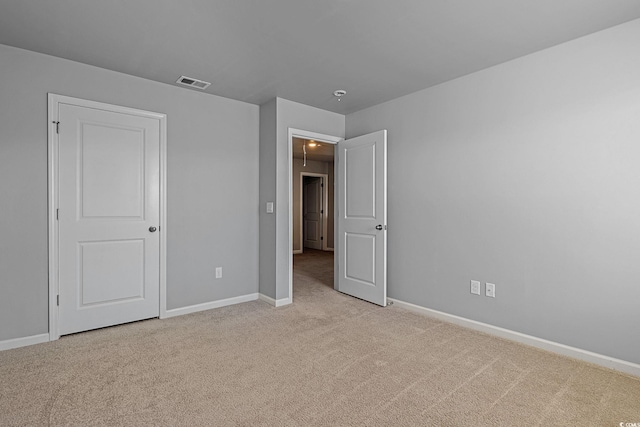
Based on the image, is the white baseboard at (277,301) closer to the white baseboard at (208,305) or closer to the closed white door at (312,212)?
the white baseboard at (208,305)

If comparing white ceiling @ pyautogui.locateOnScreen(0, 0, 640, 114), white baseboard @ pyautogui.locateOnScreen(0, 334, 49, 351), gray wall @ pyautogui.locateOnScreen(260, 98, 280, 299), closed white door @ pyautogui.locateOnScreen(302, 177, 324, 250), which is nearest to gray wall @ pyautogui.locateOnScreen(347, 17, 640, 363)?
white ceiling @ pyautogui.locateOnScreen(0, 0, 640, 114)

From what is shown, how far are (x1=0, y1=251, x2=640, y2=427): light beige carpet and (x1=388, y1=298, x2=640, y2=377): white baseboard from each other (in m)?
0.08

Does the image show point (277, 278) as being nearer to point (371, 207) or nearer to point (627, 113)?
point (371, 207)

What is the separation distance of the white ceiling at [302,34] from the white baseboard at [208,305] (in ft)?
7.90

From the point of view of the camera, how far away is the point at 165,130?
338 cm

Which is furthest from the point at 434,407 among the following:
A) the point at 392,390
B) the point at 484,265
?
the point at 484,265

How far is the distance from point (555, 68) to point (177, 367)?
3.67 metres

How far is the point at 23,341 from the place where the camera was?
2.69 meters

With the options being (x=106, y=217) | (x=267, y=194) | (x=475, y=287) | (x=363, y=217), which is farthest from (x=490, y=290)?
(x=106, y=217)

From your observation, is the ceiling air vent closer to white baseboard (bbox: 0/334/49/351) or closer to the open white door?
the open white door

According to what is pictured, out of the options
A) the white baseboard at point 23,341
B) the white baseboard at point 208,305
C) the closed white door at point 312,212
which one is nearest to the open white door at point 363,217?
the white baseboard at point 208,305

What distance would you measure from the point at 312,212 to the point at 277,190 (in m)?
5.58

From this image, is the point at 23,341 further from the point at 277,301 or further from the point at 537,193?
the point at 537,193

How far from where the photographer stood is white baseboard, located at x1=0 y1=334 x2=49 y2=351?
8.59ft
